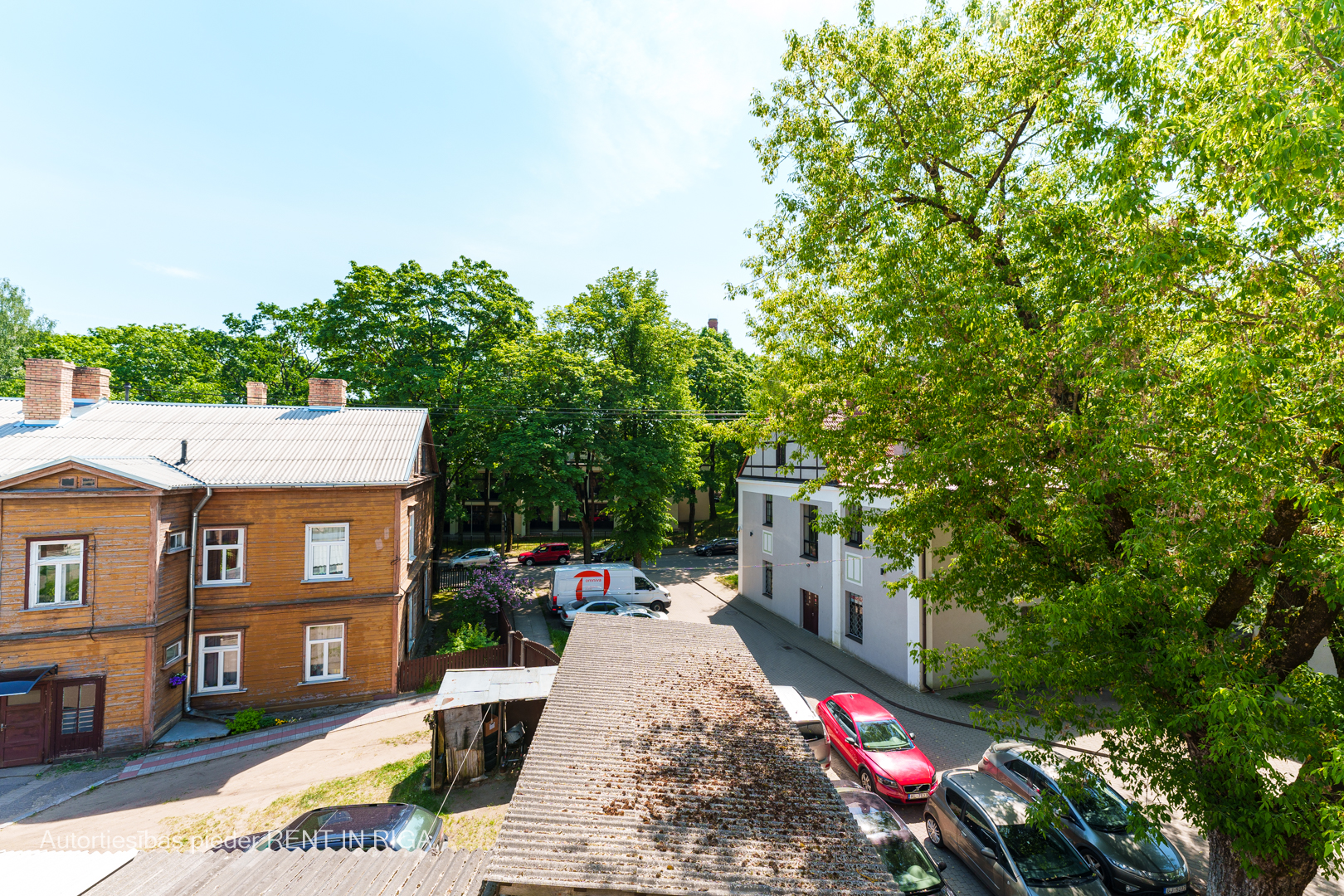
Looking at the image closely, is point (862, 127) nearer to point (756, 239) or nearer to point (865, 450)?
point (756, 239)

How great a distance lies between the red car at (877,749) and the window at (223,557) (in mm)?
15461

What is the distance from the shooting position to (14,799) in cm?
1102

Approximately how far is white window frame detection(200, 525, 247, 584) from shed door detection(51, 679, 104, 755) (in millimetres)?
2904

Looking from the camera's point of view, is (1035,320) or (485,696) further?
(485,696)

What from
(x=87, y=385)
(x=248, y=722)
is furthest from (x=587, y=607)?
(x=87, y=385)

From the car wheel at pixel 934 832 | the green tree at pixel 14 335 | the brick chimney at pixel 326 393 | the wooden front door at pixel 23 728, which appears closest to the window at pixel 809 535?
the car wheel at pixel 934 832

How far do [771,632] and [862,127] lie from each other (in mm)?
17396

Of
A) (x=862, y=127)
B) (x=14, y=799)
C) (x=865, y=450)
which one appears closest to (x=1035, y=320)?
(x=865, y=450)

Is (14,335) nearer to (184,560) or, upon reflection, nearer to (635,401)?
(184,560)

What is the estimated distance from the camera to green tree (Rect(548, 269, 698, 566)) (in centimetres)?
2619

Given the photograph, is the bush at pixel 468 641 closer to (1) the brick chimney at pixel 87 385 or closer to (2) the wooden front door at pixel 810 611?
(2) the wooden front door at pixel 810 611

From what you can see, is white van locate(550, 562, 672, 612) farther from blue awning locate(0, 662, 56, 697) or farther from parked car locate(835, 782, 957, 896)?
parked car locate(835, 782, 957, 896)

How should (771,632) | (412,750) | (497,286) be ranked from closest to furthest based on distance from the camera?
(412,750), (771,632), (497,286)

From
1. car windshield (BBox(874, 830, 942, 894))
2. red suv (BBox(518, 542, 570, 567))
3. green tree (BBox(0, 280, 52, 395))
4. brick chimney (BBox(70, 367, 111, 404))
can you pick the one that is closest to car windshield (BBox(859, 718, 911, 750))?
car windshield (BBox(874, 830, 942, 894))
